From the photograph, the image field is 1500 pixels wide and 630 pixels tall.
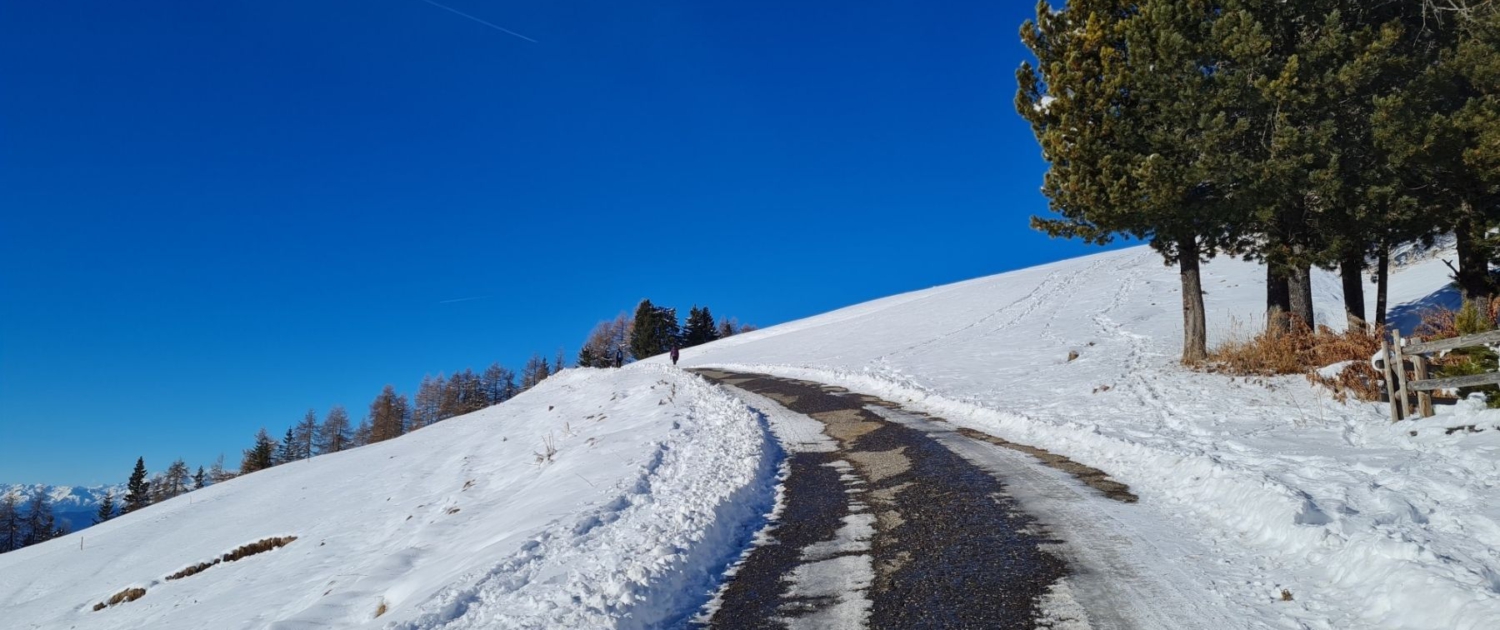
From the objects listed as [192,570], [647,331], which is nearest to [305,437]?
[647,331]

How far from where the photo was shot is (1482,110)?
1175 cm

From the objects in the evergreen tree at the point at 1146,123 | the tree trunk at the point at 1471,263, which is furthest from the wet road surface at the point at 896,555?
the tree trunk at the point at 1471,263

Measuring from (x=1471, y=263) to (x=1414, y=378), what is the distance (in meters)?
7.42

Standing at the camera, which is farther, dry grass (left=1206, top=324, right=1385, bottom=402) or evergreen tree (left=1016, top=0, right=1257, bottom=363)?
evergreen tree (left=1016, top=0, right=1257, bottom=363)

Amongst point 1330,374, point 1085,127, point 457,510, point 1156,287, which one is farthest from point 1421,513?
point 1156,287

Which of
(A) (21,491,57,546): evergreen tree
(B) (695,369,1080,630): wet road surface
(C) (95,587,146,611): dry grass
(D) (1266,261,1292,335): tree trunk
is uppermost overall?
(D) (1266,261,1292,335): tree trunk

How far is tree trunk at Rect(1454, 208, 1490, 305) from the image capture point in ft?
44.2

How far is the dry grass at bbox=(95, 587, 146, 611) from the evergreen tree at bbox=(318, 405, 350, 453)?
69072 mm

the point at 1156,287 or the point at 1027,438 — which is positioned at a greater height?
the point at 1156,287

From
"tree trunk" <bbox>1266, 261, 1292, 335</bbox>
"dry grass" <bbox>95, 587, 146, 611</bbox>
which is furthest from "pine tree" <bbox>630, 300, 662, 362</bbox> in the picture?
"tree trunk" <bbox>1266, 261, 1292, 335</bbox>

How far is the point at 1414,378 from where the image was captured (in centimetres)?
961

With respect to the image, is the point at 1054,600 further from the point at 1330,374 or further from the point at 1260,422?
the point at 1330,374

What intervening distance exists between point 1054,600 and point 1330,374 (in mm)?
11077

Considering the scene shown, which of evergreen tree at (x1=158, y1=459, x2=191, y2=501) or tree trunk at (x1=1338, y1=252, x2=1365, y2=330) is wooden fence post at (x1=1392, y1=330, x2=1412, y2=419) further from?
evergreen tree at (x1=158, y1=459, x2=191, y2=501)
